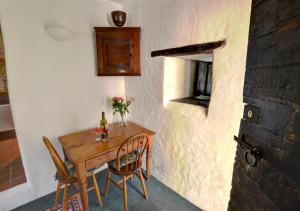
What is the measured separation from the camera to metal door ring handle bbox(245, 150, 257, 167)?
67cm

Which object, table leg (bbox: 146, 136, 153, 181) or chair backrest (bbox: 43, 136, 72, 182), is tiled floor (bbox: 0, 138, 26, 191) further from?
table leg (bbox: 146, 136, 153, 181)

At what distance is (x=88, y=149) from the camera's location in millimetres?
1464

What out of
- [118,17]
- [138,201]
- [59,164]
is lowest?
[138,201]

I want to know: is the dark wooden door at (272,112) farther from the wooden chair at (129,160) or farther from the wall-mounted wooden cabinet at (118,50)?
the wall-mounted wooden cabinet at (118,50)

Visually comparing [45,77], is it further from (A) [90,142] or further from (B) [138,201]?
(B) [138,201]

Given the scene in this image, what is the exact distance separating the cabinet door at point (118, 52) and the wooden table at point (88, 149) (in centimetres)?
74

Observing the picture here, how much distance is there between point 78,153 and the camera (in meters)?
1.39

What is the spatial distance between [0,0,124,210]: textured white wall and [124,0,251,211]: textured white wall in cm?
59

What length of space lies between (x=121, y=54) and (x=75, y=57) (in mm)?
529

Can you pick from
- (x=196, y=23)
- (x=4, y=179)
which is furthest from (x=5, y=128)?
(x=196, y=23)

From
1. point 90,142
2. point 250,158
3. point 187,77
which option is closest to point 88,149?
point 90,142

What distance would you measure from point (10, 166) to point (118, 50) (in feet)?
7.49

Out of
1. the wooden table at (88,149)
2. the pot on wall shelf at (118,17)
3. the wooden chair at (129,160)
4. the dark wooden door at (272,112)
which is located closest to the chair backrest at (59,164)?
the wooden table at (88,149)

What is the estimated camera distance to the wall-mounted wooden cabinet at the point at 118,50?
1787 millimetres
